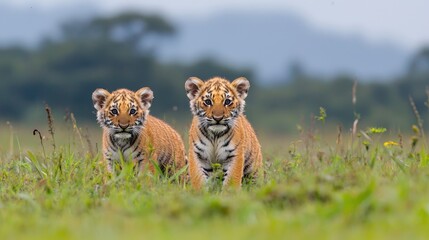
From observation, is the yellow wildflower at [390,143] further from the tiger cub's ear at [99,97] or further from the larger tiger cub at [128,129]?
the tiger cub's ear at [99,97]

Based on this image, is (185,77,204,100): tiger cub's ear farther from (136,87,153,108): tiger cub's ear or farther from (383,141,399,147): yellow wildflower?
(383,141,399,147): yellow wildflower

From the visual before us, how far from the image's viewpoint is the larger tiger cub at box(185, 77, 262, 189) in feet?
35.7

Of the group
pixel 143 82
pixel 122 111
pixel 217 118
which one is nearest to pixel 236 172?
pixel 217 118

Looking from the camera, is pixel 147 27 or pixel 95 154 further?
pixel 147 27

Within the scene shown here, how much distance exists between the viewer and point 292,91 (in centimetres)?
6141

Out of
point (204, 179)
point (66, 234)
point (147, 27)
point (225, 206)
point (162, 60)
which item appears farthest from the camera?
point (147, 27)

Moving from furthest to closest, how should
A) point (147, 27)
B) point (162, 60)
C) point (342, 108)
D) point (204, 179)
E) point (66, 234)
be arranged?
point (147, 27) → point (162, 60) → point (342, 108) → point (204, 179) → point (66, 234)

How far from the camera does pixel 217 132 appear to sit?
1092 cm

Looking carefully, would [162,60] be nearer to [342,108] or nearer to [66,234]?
[342,108]

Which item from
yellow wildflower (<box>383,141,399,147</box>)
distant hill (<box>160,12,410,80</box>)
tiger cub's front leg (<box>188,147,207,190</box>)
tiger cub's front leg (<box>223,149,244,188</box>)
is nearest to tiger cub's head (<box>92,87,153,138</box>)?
tiger cub's front leg (<box>188,147,207,190</box>)

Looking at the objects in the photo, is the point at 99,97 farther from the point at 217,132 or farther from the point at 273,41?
the point at 273,41

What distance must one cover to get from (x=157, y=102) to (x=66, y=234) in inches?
1871

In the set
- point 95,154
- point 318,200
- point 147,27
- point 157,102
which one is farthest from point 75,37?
point 318,200

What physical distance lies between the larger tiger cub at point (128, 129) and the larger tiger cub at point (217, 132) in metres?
0.45
